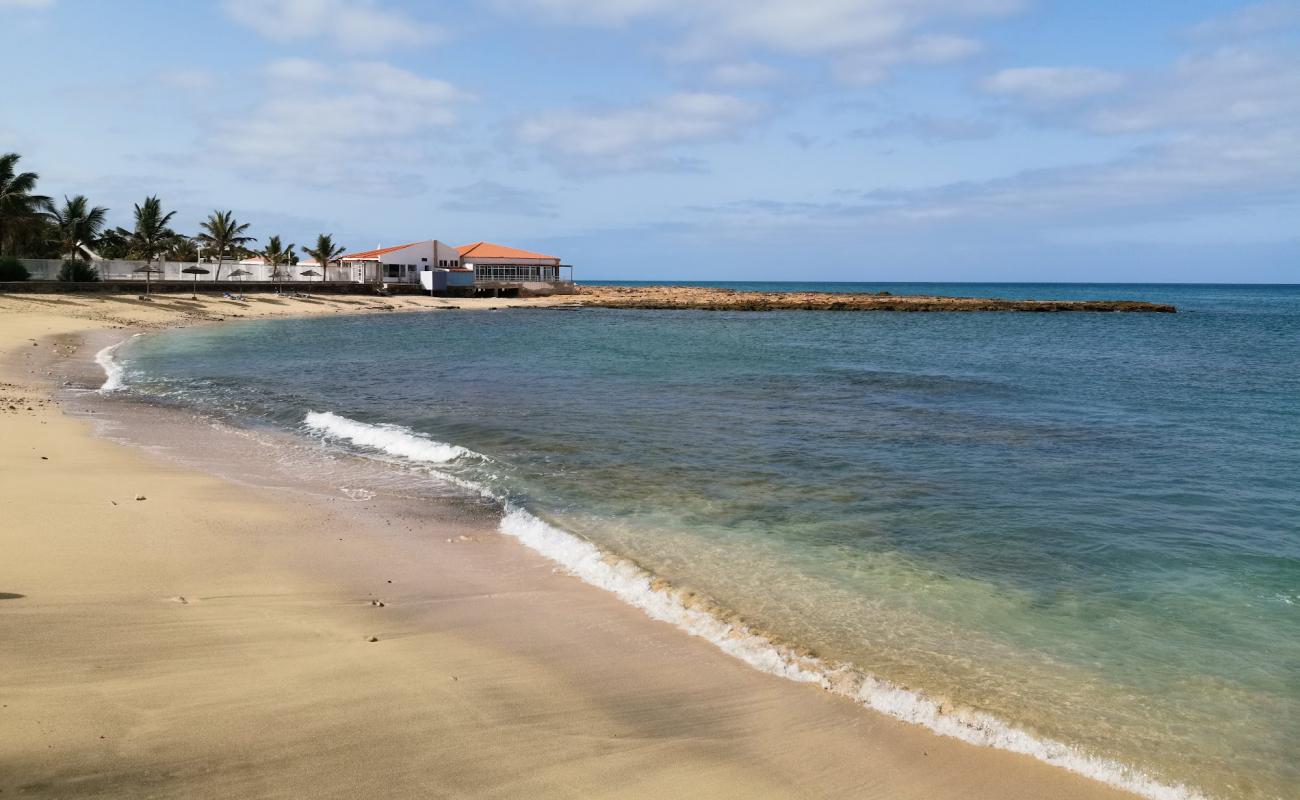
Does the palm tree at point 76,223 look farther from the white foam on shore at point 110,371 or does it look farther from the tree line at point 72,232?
the white foam on shore at point 110,371

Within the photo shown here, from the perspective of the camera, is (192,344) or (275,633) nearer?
(275,633)

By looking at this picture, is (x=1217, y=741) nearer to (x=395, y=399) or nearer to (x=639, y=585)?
(x=639, y=585)

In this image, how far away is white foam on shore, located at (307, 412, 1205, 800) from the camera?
4.82 metres

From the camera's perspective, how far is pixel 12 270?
46406 mm

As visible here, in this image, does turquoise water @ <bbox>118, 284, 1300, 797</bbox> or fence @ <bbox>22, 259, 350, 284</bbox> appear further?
fence @ <bbox>22, 259, 350, 284</bbox>

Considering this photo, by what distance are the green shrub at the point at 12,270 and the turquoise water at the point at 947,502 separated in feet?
86.4

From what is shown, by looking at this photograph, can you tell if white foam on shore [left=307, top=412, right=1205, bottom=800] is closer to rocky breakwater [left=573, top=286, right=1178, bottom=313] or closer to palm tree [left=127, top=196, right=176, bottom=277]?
palm tree [left=127, top=196, right=176, bottom=277]

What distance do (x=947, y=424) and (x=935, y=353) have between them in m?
20.9

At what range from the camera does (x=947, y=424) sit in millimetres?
17062

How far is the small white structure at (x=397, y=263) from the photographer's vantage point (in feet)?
252

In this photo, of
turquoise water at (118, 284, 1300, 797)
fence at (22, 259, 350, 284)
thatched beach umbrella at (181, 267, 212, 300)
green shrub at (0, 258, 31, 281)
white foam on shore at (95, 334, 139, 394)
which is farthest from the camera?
thatched beach umbrella at (181, 267, 212, 300)

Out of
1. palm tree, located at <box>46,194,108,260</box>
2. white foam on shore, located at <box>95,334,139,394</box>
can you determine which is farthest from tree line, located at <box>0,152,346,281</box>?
white foam on shore, located at <box>95,334,139,394</box>

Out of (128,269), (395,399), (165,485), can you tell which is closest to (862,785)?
(165,485)

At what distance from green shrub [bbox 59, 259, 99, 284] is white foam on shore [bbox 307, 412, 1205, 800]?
53.0 meters
